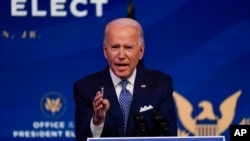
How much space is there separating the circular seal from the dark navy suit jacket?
1.88ft

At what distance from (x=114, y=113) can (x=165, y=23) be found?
3.42 feet

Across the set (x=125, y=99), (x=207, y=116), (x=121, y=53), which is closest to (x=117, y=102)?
(x=125, y=99)

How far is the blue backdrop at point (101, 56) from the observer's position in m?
5.06

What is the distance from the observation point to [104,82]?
14.6ft

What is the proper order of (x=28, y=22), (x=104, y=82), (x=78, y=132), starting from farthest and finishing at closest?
(x=28, y=22) < (x=104, y=82) < (x=78, y=132)

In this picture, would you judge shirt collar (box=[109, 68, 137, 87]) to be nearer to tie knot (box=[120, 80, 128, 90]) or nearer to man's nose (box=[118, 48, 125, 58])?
tie knot (box=[120, 80, 128, 90])

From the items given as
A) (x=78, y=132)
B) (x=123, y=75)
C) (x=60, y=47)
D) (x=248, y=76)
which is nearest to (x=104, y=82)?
(x=123, y=75)

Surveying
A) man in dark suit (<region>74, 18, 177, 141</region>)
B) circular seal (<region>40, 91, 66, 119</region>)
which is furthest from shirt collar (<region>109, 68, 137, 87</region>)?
circular seal (<region>40, 91, 66, 119</region>)

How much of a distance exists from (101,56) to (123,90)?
0.72m

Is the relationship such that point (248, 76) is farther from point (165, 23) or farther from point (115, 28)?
point (115, 28)

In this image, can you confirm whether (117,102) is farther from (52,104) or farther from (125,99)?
(52,104)

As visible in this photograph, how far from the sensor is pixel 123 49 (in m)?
4.34

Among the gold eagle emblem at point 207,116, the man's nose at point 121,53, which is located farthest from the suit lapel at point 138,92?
the gold eagle emblem at point 207,116

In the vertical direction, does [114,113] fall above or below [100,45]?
below
